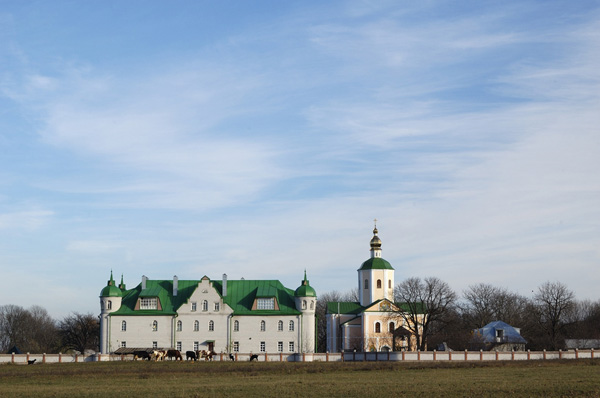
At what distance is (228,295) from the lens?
280 ft

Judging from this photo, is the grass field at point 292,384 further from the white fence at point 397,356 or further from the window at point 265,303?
the window at point 265,303

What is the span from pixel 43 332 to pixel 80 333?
23.3 meters

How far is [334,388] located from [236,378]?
30.6 feet

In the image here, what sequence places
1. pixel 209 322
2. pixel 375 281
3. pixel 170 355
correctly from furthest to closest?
pixel 375 281 → pixel 209 322 → pixel 170 355

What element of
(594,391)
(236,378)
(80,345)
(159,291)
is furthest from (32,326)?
(594,391)

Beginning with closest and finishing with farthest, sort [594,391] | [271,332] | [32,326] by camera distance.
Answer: [594,391] → [271,332] → [32,326]

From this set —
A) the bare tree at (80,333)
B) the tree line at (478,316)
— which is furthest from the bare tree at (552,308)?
the bare tree at (80,333)

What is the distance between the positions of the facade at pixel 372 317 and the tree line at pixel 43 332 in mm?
30357

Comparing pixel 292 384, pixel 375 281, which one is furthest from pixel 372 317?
pixel 292 384

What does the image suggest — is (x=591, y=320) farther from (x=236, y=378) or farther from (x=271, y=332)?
(x=236, y=378)

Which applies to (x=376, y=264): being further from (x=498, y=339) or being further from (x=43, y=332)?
(x=43, y=332)

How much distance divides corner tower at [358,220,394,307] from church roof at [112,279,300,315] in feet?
42.2

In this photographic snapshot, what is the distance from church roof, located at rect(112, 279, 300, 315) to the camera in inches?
3273

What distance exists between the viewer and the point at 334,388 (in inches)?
1206
